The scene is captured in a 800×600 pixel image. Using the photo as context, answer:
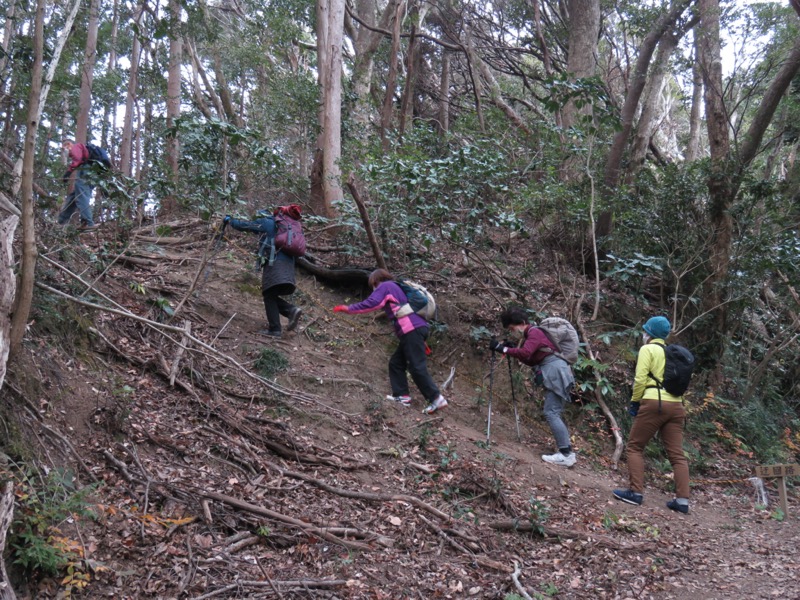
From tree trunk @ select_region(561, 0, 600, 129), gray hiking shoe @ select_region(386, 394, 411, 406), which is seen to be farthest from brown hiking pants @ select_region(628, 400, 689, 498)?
tree trunk @ select_region(561, 0, 600, 129)

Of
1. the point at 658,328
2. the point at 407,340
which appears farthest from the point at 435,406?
the point at 658,328

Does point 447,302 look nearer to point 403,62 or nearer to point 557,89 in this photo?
point 557,89

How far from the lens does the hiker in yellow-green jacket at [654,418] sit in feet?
20.3

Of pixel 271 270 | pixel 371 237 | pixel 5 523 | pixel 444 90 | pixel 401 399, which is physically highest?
pixel 444 90

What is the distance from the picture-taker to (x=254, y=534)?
13.4 ft

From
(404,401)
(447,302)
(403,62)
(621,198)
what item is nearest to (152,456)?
(404,401)

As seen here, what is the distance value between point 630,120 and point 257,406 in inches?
325

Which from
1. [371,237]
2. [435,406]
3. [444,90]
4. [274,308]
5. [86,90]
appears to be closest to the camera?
[435,406]

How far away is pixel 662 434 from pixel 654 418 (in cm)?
26

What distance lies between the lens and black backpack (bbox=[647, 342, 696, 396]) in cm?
609

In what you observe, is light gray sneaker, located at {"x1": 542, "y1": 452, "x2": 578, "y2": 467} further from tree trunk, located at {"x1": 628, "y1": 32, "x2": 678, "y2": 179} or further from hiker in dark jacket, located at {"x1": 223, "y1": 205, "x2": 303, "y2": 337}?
tree trunk, located at {"x1": 628, "y1": 32, "x2": 678, "y2": 179}

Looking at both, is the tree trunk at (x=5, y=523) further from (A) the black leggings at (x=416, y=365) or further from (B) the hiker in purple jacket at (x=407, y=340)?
(A) the black leggings at (x=416, y=365)

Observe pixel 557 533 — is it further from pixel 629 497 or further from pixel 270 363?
pixel 270 363

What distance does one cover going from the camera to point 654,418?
6.25 meters
